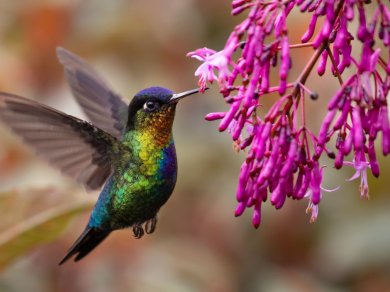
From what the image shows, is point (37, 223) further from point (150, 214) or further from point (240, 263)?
point (240, 263)

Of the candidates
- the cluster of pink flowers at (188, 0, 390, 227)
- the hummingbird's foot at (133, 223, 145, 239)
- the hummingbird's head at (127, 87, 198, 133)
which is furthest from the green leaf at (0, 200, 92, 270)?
the cluster of pink flowers at (188, 0, 390, 227)

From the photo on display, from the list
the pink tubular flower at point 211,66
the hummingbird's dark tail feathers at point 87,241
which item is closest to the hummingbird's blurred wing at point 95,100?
the hummingbird's dark tail feathers at point 87,241

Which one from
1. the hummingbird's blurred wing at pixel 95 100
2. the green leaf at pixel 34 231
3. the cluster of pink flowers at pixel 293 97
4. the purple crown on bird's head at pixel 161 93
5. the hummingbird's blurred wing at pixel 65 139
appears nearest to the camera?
the cluster of pink flowers at pixel 293 97

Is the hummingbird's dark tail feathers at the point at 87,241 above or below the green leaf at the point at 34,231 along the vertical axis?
below

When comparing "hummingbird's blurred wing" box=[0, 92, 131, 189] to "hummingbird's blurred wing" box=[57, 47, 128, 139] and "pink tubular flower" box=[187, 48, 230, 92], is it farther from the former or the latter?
"pink tubular flower" box=[187, 48, 230, 92]

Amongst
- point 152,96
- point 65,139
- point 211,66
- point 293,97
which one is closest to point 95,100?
point 65,139

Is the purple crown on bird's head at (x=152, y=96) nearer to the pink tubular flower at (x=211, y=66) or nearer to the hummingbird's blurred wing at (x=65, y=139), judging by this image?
the hummingbird's blurred wing at (x=65, y=139)
